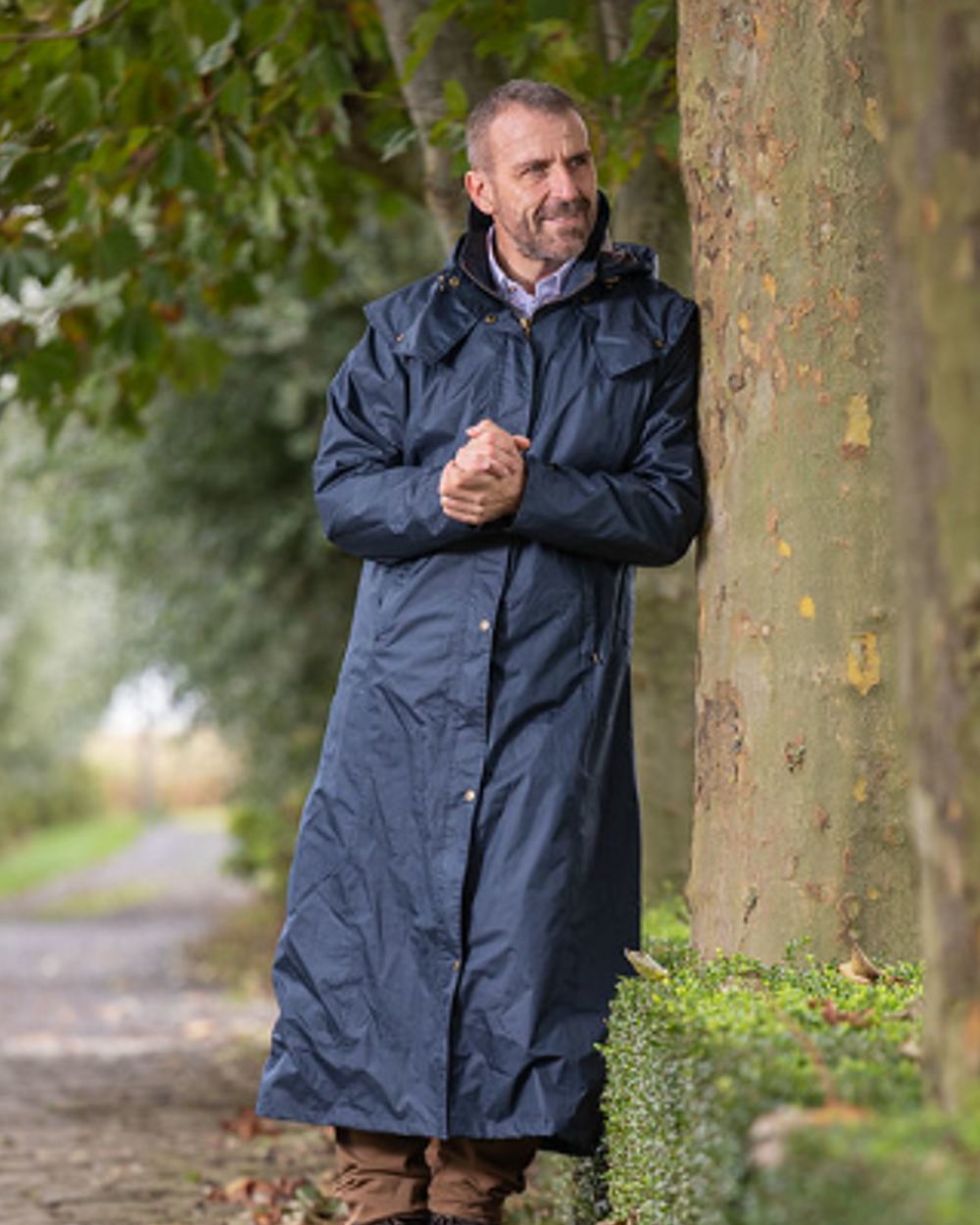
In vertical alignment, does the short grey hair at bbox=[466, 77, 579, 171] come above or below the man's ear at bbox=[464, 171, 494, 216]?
above

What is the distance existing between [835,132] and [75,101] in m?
2.89

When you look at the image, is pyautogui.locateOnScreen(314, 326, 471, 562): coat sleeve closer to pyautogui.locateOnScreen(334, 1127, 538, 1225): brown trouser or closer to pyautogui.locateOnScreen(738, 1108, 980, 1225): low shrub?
pyautogui.locateOnScreen(334, 1127, 538, 1225): brown trouser

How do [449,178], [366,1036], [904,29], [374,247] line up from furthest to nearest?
[374,247] → [449,178] → [366,1036] → [904,29]

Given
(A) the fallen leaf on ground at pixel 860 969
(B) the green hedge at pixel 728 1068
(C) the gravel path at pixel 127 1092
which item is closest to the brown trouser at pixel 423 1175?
(B) the green hedge at pixel 728 1068

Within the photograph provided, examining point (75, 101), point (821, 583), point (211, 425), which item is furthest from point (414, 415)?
point (211, 425)

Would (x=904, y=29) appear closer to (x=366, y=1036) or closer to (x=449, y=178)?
(x=366, y=1036)

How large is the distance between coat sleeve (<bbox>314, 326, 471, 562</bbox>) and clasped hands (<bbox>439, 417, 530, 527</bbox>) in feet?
0.24

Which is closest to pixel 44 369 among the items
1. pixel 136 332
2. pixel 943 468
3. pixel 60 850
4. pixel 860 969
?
pixel 136 332

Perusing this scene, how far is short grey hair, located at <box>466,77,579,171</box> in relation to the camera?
3.95 m

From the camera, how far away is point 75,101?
5762 millimetres

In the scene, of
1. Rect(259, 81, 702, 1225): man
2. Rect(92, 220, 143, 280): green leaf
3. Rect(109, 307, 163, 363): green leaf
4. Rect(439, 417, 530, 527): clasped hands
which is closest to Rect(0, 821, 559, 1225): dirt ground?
Rect(259, 81, 702, 1225): man

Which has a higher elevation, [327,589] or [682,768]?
[327,589]

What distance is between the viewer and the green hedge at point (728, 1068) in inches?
93.9

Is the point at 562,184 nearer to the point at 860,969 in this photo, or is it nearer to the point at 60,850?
the point at 860,969
